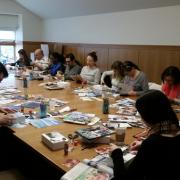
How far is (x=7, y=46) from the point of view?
797cm

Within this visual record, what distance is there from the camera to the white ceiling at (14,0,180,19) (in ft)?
15.3

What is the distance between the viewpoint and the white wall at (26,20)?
290 inches

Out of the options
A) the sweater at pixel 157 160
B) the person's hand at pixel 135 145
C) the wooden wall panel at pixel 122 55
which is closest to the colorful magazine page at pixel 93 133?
the person's hand at pixel 135 145

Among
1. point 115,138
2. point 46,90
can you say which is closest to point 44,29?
point 46,90

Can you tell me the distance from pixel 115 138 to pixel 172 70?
1.60m

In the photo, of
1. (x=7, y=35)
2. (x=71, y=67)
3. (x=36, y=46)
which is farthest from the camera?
(x=36, y=46)

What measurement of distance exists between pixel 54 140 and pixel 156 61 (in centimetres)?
331

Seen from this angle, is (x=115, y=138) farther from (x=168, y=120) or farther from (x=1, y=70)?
(x=1, y=70)

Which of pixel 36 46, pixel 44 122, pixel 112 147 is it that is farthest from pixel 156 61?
pixel 36 46

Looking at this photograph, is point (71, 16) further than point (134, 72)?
Yes

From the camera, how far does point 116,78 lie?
4.10m

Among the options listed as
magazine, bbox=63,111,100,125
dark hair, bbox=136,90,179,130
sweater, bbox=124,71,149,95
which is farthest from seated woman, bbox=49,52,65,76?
dark hair, bbox=136,90,179,130

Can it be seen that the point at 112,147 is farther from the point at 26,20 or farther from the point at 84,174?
the point at 26,20

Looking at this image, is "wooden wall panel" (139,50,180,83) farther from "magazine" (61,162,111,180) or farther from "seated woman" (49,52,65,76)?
"magazine" (61,162,111,180)
